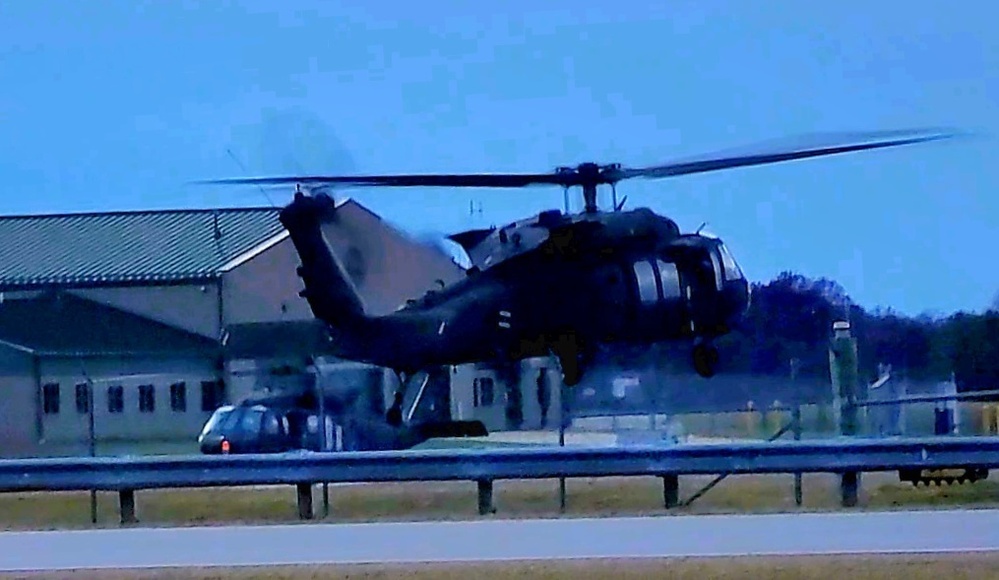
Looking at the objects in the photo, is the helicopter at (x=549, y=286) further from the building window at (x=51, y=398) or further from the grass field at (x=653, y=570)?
the grass field at (x=653, y=570)

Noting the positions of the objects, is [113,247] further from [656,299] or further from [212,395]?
[656,299]

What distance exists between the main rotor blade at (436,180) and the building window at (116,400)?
6.85ft

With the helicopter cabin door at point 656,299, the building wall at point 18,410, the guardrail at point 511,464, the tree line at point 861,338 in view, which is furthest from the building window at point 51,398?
the tree line at point 861,338

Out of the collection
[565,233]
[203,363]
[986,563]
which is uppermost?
[565,233]

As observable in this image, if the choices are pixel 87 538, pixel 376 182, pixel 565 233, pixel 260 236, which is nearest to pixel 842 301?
pixel 565 233

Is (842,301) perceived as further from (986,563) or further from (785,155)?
(986,563)

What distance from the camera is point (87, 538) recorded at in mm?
12531

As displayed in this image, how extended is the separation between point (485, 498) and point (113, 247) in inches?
155

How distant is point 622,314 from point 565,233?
0.82 m

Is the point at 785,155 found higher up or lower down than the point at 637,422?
higher up

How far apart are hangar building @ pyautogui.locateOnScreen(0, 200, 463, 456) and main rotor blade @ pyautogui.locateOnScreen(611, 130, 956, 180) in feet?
8.77

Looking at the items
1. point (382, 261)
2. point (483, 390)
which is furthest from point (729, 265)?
point (382, 261)

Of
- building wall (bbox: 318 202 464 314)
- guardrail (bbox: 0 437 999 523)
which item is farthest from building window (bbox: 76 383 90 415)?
building wall (bbox: 318 202 464 314)

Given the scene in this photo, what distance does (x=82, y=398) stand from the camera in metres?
14.2
